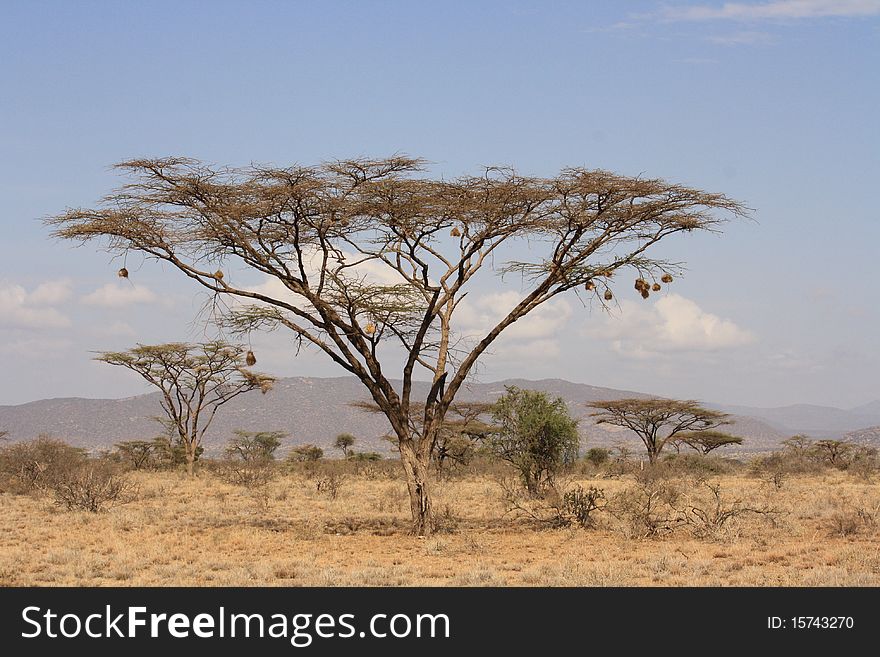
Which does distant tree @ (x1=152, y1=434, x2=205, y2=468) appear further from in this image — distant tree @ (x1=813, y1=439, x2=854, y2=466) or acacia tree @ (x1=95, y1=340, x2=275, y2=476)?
distant tree @ (x1=813, y1=439, x2=854, y2=466)

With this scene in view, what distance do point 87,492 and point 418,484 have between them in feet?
26.0

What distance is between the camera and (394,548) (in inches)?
593

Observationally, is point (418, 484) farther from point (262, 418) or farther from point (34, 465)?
point (262, 418)

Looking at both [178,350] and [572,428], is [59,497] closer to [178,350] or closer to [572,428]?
[572,428]

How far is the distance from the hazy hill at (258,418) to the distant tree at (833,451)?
64.0 metres

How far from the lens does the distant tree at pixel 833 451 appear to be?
43.7 metres

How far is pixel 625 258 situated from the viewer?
54.9ft

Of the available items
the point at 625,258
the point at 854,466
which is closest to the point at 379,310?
the point at 625,258

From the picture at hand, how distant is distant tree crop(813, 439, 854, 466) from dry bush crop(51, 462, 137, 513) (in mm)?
31555

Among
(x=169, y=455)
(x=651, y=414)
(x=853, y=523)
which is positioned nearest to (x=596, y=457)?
(x=651, y=414)

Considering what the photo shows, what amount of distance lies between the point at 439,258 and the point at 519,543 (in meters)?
5.01

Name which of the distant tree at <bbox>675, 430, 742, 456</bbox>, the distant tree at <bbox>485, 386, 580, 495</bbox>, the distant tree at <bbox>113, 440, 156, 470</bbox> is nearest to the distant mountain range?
the distant tree at <bbox>113, 440, 156, 470</bbox>
